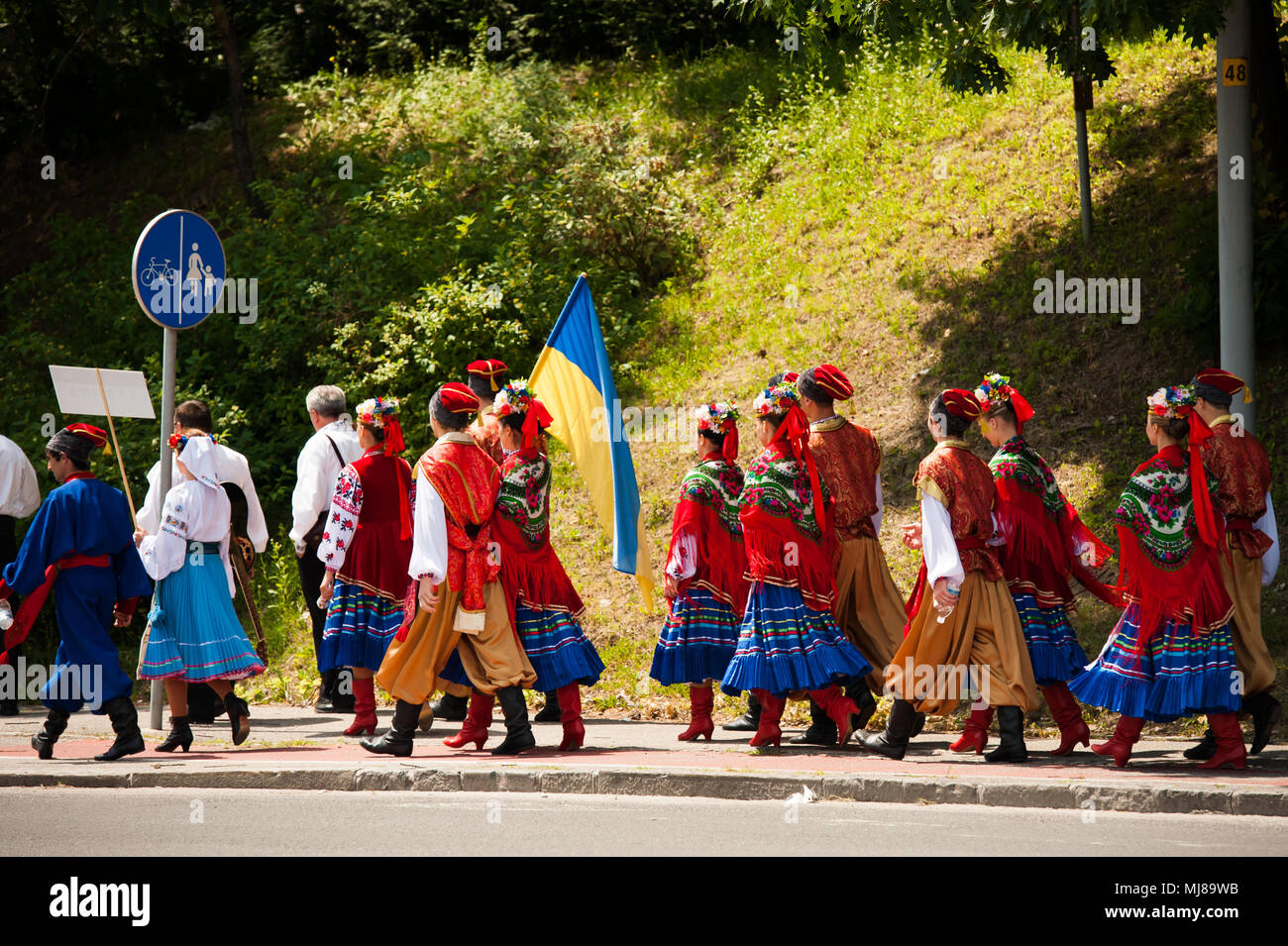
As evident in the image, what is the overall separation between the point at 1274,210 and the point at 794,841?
938cm

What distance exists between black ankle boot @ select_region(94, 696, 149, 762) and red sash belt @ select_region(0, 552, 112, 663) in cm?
77

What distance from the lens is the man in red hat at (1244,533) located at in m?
8.39

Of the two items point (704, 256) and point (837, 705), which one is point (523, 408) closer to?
point (837, 705)

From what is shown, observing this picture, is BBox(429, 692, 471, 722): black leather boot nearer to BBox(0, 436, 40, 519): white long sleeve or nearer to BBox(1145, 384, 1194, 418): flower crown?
BBox(0, 436, 40, 519): white long sleeve

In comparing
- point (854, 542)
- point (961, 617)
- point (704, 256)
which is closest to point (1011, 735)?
point (961, 617)

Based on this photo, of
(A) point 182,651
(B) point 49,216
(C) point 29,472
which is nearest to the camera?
(A) point 182,651

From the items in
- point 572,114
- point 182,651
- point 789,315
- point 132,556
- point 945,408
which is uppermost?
point 572,114

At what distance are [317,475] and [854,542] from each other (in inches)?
159

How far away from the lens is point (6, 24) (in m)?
Answer: 20.8

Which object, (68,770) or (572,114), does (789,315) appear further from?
(68,770)

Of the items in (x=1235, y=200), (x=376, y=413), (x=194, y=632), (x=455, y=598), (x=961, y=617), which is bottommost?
(x=194, y=632)

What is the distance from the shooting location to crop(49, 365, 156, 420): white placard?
1016 centimetres

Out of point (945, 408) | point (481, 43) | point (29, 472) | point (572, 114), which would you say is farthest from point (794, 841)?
point (481, 43)

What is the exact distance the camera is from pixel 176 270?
10.0 m
